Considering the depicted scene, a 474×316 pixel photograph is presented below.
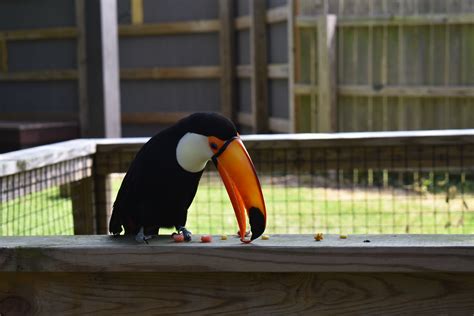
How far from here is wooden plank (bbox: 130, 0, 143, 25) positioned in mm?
11266

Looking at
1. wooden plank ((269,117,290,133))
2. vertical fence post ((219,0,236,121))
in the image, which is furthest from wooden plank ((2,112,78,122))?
wooden plank ((269,117,290,133))

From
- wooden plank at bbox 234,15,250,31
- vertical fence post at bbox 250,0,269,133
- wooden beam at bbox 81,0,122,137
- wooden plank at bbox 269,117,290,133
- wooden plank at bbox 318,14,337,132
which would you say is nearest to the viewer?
wooden beam at bbox 81,0,122,137

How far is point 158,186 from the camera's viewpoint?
7.27ft

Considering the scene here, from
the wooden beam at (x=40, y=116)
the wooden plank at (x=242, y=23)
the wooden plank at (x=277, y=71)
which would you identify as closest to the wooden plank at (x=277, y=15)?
the wooden plank at (x=242, y=23)

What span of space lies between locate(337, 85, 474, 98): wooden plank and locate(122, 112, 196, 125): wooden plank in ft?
9.62

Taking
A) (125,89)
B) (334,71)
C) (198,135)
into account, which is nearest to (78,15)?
(125,89)

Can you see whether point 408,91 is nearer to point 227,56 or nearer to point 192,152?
point 227,56

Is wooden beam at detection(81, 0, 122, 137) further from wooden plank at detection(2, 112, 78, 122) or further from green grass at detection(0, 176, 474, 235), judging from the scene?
wooden plank at detection(2, 112, 78, 122)

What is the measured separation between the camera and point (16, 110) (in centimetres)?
1118

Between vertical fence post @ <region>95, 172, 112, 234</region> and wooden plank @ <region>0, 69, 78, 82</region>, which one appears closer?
vertical fence post @ <region>95, 172, 112, 234</region>

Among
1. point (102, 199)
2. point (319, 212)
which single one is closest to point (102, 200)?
point (102, 199)

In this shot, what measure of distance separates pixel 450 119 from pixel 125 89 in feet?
15.6

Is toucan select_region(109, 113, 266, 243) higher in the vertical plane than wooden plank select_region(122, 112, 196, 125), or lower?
higher

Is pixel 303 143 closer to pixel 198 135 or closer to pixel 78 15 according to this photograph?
pixel 198 135
